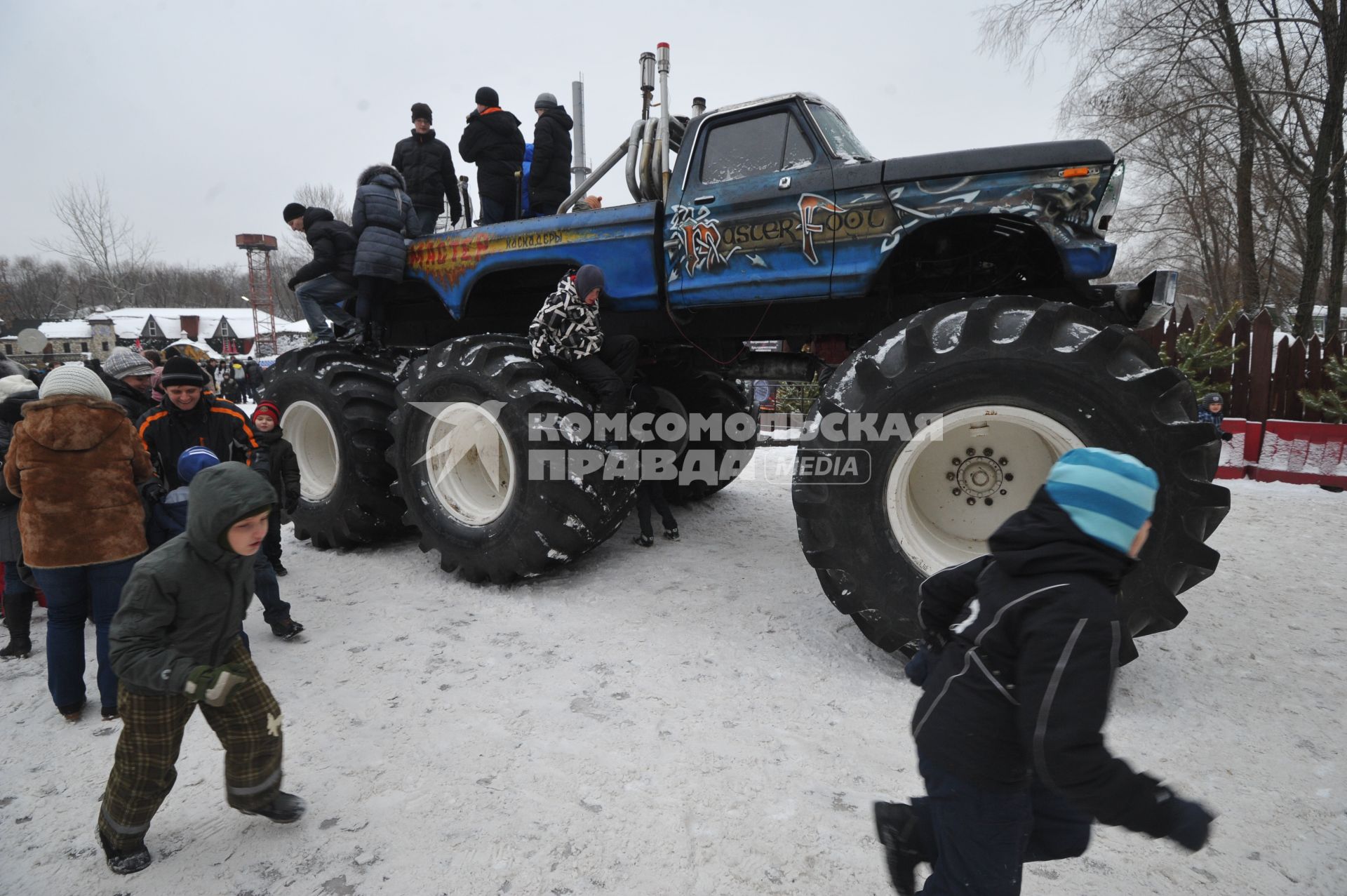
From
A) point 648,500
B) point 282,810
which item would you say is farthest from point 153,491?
point 648,500

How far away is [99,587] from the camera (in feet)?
9.74

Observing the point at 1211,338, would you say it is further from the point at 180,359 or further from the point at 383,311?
the point at 180,359

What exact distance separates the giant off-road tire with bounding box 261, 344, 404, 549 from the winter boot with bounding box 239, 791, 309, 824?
9.56 ft

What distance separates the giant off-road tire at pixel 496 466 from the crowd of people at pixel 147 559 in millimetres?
818

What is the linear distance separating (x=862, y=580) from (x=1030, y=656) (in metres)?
1.75

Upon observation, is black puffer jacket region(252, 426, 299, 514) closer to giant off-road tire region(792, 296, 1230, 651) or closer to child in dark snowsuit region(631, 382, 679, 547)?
child in dark snowsuit region(631, 382, 679, 547)

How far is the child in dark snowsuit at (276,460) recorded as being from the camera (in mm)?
4055

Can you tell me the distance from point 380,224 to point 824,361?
3443 mm

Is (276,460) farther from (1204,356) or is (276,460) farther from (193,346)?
(193,346)

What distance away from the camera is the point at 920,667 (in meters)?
1.82

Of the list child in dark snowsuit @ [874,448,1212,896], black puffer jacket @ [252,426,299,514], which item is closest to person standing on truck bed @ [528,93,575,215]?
black puffer jacket @ [252,426,299,514]

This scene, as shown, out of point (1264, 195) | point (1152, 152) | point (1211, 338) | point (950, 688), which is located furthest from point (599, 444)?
point (1152, 152)

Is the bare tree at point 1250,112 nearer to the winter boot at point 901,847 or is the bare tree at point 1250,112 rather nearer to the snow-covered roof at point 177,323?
the winter boot at point 901,847

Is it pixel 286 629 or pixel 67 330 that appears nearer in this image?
pixel 286 629
